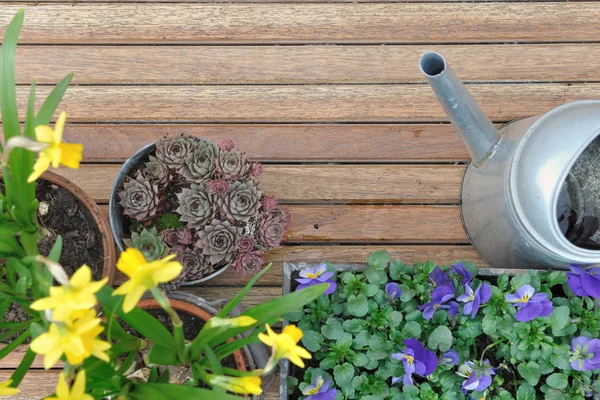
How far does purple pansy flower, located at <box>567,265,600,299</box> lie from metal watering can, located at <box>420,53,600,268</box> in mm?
21

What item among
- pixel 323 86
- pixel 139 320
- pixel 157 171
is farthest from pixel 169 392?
pixel 323 86

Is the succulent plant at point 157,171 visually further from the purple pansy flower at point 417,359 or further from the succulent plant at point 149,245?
the purple pansy flower at point 417,359

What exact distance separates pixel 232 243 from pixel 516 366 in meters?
0.53

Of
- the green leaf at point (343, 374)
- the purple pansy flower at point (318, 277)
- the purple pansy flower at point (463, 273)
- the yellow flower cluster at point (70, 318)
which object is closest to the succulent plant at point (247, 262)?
the purple pansy flower at point (318, 277)

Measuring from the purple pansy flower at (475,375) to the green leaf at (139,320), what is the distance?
1.47ft

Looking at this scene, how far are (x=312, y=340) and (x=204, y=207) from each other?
298 mm

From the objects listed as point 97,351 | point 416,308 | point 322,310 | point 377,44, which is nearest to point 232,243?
point 322,310

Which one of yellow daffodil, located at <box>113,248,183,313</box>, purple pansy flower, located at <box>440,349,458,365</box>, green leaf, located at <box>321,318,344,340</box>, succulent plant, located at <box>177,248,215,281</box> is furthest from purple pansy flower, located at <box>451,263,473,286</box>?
yellow daffodil, located at <box>113,248,183,313</box>

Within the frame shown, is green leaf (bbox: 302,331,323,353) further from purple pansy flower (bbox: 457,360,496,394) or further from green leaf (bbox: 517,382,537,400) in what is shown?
green leaf (bbox: 517,382,537,400)

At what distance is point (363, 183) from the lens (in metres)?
1.22

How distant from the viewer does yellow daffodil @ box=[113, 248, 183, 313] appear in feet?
1.61

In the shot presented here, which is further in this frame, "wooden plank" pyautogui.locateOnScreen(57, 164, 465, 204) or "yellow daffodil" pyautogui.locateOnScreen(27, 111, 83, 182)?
"wooden plank" pyautogui.locateOnScreen(57, 164, 465, 204)

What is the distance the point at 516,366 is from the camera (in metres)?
0.92

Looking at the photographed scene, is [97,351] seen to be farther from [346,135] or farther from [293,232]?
[346,135]
